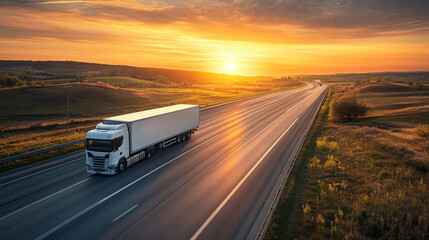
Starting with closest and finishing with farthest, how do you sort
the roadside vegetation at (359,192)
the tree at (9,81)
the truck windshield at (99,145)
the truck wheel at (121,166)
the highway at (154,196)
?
the roadside vegetation at (359,192), the highway at (154,196), the truck windshield at (99,145), the truck wheel at (121,166), the tree at (9,81)

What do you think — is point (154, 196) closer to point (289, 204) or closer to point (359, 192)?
point (289, 204)

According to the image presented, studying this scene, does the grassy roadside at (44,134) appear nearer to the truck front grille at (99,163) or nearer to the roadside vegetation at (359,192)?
the truck front grille at (99,163)

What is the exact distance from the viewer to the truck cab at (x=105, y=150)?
58.6ft

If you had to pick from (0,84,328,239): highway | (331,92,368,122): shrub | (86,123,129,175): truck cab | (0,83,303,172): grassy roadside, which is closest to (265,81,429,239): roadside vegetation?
(0,84,328,239): highway

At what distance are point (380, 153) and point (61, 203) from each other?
988 inches

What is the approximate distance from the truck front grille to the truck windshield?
0.66 metres

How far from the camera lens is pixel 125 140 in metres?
19.3

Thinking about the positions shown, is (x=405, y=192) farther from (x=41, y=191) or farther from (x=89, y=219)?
(x=41, y=191)

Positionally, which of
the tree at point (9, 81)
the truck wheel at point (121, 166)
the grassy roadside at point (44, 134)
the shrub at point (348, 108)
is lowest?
the grassy roadside at point (44, 134)

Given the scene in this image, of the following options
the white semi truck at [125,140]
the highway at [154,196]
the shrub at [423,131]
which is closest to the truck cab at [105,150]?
the white semi truck at [125,140]

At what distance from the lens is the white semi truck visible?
59.0 feet

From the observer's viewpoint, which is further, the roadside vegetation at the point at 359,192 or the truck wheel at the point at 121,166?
the truck wheel at the point at 121,166

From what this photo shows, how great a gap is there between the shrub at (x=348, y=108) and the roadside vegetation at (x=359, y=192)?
15993 millimetres

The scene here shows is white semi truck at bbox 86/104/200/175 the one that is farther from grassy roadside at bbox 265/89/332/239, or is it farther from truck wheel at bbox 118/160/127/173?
grassy roadside at bbox 265/89/332/239
